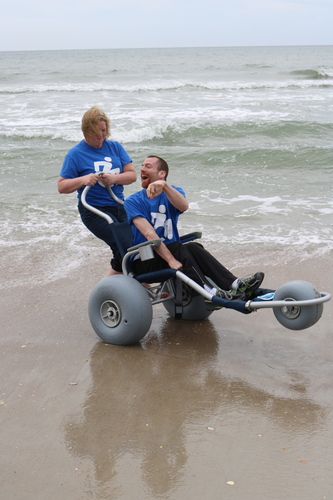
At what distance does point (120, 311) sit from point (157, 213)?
800mm

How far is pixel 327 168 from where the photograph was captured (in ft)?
37.1

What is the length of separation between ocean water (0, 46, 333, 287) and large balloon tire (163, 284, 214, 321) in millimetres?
1600

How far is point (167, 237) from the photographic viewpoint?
4602 mm

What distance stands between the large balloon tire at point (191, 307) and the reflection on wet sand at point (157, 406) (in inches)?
14.2

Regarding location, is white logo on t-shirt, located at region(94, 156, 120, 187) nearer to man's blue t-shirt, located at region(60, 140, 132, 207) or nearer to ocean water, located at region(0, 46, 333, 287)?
man's blue t-shirt, located at region(60, 140, 132, 207)

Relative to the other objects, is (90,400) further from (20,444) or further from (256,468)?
(256,468)

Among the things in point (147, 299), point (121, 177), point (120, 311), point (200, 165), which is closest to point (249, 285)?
point (147, 299)

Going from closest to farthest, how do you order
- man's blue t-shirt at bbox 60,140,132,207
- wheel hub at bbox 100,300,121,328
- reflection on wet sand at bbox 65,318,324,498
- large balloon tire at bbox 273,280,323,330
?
reflection on wet sand at bbox 65,318,324,498 < large balloon tire at bbox 273,280,323,330 < wheel hub at bbox 100,300,121,328 < man's blue t-shirt at bbox 60,140,132,207

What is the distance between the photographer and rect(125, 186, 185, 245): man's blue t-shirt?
4.52 metres

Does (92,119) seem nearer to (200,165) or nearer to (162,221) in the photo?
(162,221)

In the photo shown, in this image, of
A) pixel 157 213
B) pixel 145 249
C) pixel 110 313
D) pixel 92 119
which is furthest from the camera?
pixel 92 119

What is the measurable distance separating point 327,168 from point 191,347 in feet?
25.4

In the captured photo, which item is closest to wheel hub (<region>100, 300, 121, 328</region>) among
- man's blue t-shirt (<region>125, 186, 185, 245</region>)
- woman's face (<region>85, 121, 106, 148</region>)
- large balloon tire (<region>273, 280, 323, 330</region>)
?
man's blue t-shirt (<region>125, 186, 185, 245</region>)

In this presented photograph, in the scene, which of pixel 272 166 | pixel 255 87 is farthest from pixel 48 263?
pixel 255 87
